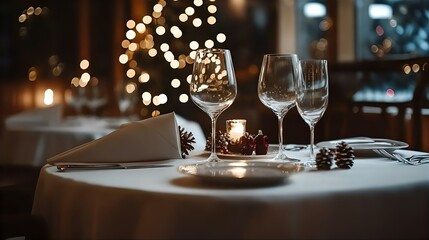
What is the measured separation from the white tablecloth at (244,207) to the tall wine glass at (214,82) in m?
0.23

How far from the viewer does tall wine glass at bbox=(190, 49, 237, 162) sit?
4.23 ft

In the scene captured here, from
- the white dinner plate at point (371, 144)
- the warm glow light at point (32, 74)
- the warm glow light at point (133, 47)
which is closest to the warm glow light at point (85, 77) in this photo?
the warm glow light at point (32, 74)

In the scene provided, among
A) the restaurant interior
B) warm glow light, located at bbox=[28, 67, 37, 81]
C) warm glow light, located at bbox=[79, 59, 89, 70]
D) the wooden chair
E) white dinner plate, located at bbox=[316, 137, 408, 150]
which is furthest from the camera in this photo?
warm glow light, located at bbox=[79, 59, 89, 70]

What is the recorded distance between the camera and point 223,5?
18.2ft

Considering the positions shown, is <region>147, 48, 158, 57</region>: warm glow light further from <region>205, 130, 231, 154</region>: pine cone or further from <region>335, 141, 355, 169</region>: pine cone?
<region>335, 141, 355, 169</region>: pine cone

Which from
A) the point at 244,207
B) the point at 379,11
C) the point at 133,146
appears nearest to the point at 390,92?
the point at 379,11

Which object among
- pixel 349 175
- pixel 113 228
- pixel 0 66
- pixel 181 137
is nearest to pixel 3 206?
pixel 181 137

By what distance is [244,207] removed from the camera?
912mm

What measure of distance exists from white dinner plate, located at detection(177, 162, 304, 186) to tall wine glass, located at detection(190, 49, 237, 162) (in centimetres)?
17

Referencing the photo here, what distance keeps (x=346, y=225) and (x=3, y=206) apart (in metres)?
1.09

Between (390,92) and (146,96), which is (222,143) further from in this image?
(390,92)

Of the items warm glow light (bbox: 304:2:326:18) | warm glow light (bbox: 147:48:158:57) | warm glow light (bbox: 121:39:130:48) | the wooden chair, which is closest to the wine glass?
the wooden chair

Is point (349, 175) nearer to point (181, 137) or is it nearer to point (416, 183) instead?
point (416, 183)

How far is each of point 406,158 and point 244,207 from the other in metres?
0.62
